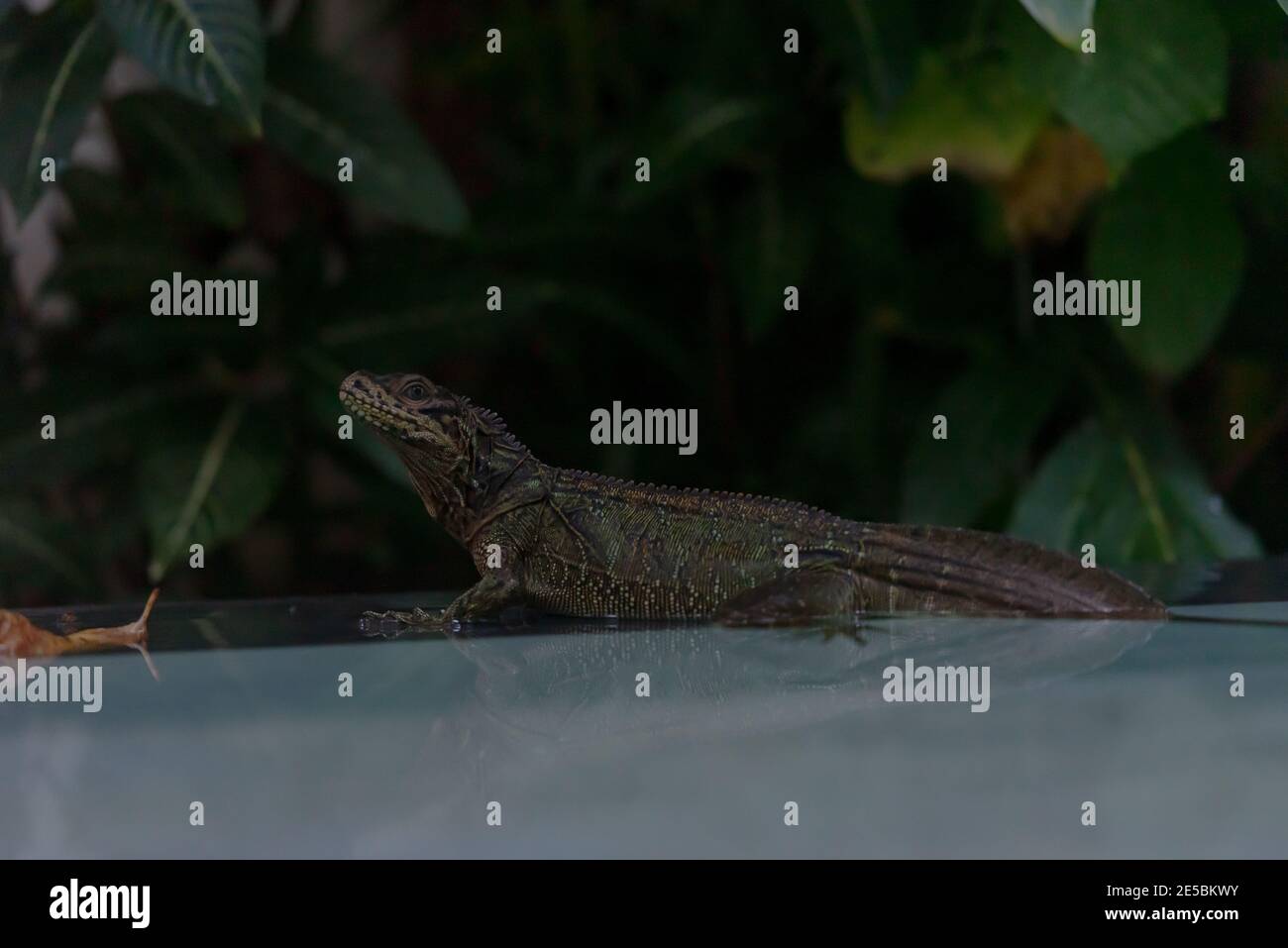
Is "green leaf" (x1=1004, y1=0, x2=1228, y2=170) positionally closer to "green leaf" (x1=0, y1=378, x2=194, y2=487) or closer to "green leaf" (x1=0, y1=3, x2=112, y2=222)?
"green leaf" (x1=0, y1=3, x2=112, y2=222)

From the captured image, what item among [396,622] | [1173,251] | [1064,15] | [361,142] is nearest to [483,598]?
[396,622]

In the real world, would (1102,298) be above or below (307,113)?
below

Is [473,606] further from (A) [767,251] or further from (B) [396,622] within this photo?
(A) [767,251]

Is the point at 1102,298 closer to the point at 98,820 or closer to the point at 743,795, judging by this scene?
the point at 743,795

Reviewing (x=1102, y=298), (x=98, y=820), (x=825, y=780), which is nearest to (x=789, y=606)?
(x=825, y=780)

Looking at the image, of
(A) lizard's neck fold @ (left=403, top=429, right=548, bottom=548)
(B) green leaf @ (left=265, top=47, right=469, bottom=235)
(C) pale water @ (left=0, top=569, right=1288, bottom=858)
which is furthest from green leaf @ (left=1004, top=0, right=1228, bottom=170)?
(B) green leaf @ (left=265, top=47, right=469, bottom=235)

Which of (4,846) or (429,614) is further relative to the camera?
(429,614)

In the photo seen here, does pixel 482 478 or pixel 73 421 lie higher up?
pixel 73 421

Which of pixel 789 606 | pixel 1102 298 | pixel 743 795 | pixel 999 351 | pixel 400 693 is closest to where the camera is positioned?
pixel 743 795
